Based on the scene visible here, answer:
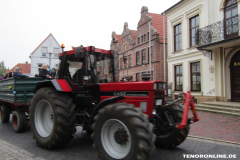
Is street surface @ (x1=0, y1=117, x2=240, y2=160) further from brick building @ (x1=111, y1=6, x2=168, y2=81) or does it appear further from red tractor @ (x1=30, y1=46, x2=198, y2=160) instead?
brick building @ (x1=111, y1=6, x2=168, y2=81)

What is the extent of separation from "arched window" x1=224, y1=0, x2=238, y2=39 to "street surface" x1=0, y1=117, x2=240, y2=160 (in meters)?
8.47

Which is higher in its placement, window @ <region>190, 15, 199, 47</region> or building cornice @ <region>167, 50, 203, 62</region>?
window @ <region>190, 15, 199, 47</region>

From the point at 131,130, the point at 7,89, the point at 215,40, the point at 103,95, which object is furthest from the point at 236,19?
the point at 7,89

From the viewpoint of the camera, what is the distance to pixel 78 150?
4.43m

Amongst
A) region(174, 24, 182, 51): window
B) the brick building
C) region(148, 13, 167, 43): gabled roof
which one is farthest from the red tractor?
region(148, 13, 167, 43): gabled roof

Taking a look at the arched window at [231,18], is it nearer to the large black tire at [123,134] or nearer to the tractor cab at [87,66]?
the tractor cab at [87,66]

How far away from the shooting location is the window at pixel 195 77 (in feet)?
45.8

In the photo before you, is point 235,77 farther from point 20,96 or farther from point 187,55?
point 20,96

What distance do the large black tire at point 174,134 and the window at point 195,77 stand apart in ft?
34.9

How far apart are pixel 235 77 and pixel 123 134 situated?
1103 centimetres

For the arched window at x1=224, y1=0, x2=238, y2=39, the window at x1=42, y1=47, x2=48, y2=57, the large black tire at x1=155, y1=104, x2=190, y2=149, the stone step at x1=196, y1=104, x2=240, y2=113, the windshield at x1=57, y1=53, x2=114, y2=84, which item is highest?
the window at x1=42, y1=47, x2=48, y2=57

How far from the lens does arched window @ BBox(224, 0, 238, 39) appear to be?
1101 centimetres

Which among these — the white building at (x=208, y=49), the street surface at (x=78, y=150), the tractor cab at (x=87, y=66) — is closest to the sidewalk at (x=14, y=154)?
the street surface at (x=78, y=150)

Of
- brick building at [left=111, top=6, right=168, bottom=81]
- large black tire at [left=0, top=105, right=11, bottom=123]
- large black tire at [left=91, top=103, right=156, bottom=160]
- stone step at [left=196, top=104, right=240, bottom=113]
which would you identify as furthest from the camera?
brick building at [left=111, top=6, right=168, bottom=81]
